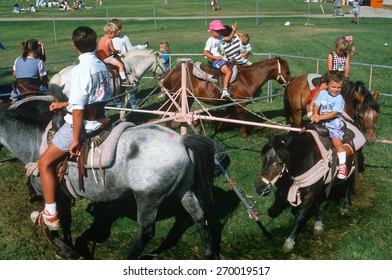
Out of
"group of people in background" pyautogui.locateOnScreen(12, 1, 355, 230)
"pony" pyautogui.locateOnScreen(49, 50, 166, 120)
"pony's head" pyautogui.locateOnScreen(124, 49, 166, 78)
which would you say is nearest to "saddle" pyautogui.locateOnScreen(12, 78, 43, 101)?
"group of people in background" pyautogui.locateOnScreen(12, 1, 355, 230)

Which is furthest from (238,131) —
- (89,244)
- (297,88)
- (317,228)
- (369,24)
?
(369,24)

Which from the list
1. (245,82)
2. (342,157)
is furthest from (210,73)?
(342,157)

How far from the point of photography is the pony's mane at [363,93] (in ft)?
24.6

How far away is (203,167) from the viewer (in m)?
5.86

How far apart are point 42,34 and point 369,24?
2367 cm

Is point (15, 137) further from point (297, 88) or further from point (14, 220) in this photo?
point (297, 88)

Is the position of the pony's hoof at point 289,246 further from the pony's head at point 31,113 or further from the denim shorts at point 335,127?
the pony's head at point 31,113

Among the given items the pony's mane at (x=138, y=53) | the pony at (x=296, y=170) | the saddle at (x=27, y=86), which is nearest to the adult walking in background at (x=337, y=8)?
the pony's mane at (x=138, y=53)

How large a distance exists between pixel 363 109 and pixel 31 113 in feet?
16.7

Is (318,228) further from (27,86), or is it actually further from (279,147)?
(27,86)

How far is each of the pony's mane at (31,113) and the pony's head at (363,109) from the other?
4.86 meters

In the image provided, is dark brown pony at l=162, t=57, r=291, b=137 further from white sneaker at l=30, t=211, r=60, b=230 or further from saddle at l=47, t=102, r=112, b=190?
white sneaker at l=30, t=211, r=60, b=230

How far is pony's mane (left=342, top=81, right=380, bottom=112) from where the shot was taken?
7.50 meters

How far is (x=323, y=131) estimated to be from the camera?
246 inches
